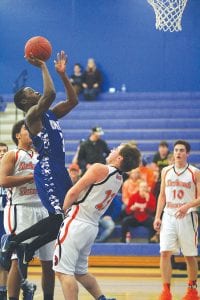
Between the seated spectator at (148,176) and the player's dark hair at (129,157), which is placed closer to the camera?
the player's dark hair at (129,157)

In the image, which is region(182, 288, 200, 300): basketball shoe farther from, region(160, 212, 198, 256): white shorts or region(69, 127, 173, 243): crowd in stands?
region(69, 127, 173, 243): crowd in stands

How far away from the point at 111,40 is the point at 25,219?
535 inches

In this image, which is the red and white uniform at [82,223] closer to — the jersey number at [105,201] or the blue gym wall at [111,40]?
the jersey number at [105,201]

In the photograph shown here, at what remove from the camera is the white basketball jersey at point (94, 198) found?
6902mm

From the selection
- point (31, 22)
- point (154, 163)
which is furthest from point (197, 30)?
point (154, 163)

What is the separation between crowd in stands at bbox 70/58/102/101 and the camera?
775 inches

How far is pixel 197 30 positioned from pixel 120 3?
2125 millimetres

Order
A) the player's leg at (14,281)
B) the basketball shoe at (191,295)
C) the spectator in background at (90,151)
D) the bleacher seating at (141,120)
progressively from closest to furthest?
the player's leg at (14,281)
the basketball shoe at (191,295)
the spectator in background at (90,151)
the bleacher seating at (141,120)

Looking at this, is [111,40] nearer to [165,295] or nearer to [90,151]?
[90,151]

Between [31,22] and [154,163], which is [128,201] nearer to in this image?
[154,163]

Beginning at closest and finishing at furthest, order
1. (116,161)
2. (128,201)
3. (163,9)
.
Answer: (116,161), (163,9), (128,201)

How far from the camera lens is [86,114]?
19.2m

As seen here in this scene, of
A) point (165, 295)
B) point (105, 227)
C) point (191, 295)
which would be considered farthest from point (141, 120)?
point (165, 295)

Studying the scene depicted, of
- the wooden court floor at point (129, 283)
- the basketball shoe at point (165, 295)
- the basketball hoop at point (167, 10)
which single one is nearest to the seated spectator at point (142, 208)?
the wooden court floor at point (129, 283)
